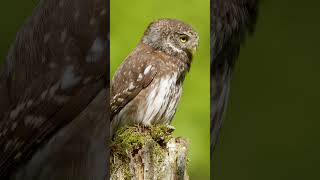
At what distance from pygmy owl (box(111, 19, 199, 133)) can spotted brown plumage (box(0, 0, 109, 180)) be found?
0.27ft

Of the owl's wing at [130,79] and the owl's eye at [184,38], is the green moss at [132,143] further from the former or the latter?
the owl's eye at [184,38]

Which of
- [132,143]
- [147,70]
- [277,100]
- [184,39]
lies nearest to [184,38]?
[184,39]

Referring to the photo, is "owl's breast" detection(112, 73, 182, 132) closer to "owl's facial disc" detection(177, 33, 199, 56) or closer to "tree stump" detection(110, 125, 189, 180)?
"tree stump" detection(110, 125, 189, 180)

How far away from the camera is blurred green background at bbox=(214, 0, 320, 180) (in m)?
2.97

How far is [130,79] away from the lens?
2.46 m

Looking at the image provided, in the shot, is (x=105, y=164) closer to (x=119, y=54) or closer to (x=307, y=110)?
(x=119, y=54)

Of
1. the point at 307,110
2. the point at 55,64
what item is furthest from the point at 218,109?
the point at 55,64

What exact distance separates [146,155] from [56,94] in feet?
1.45

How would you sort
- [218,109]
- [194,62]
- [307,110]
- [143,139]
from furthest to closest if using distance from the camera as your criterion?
[307,110], [218,109], [194,62], [143,139]

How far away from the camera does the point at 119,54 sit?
2463 mm

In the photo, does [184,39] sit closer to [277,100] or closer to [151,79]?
[151,79]

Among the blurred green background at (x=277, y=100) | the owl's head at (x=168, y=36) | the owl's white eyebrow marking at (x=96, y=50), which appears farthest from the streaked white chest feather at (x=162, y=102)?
the blurred green background at (x=277, y=100)

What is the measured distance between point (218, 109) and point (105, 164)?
600 mm

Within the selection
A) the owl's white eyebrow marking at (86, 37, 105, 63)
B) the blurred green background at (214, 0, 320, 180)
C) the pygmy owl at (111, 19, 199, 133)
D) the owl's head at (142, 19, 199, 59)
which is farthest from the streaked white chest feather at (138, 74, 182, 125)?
the blurred green background at (214, 0, 320, 180)
